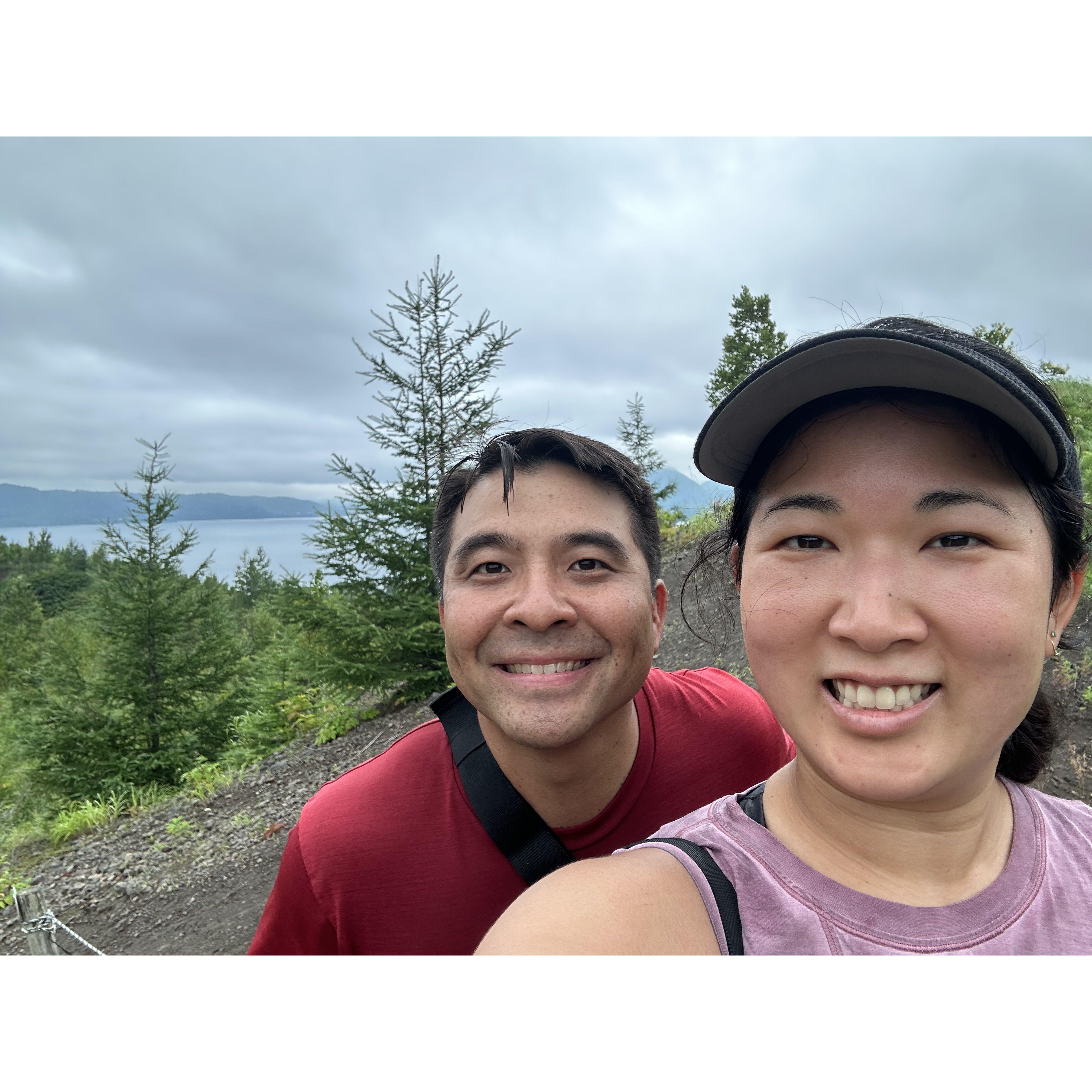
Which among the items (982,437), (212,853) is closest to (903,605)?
(982,437)

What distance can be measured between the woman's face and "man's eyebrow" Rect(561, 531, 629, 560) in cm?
70

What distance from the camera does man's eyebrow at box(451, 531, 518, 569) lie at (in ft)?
Result: 5.32

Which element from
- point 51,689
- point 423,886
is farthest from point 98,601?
point 423,886

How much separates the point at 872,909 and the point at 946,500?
0.59m

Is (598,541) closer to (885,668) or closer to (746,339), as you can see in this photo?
(885,668)

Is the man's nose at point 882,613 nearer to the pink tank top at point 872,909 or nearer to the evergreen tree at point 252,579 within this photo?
the pink tank top at point 872,909

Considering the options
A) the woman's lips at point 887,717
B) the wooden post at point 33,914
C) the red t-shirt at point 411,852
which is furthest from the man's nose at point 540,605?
the wooden post at point 33,914

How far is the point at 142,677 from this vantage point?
9531 mm

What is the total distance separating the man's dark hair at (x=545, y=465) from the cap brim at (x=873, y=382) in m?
0.68

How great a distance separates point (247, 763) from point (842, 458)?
997 cm

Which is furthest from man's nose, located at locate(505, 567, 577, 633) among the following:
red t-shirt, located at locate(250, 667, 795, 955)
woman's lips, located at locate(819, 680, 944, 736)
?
woman's lips, located at locate(819, 680, 944, 736)

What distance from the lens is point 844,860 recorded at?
99 centimetres

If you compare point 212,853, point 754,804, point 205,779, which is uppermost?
point 754,804

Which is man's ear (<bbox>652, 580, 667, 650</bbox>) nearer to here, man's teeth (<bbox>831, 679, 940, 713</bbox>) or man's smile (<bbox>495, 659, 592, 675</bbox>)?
man's smile (<bbox>495, 659, 592, 675</bbox>)
